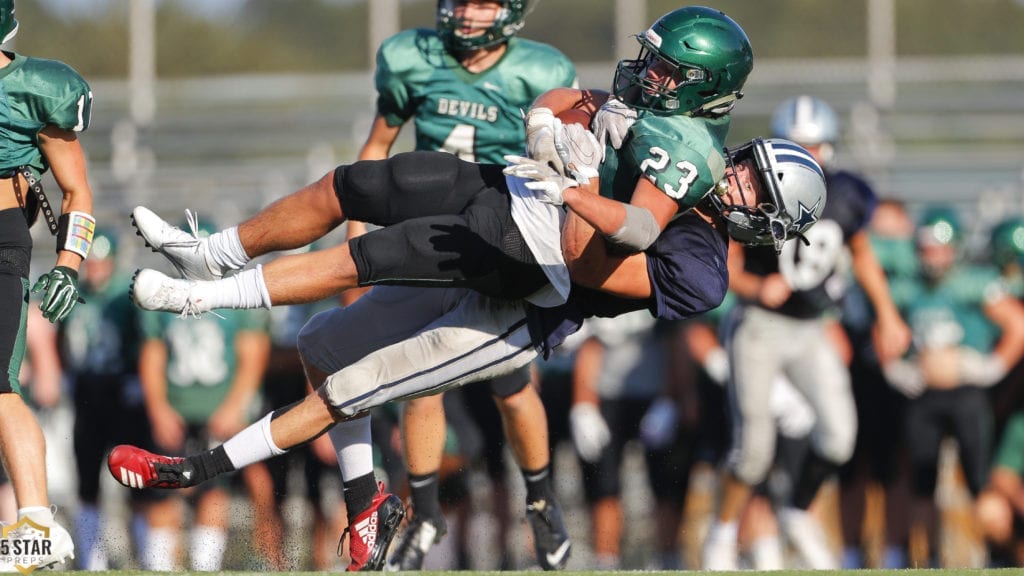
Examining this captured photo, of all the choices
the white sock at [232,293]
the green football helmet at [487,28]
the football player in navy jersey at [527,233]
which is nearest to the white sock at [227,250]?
the football player in navy jersey at [527,233]

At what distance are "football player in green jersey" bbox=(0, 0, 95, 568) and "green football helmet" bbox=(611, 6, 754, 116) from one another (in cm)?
170

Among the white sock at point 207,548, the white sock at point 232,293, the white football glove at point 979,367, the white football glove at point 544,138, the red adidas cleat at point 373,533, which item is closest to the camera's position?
the white football glove at point 544,138

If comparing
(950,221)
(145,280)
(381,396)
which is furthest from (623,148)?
(950,221)

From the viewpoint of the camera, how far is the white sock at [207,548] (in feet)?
22.9

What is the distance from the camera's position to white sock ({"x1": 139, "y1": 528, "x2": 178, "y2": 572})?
7.20 m

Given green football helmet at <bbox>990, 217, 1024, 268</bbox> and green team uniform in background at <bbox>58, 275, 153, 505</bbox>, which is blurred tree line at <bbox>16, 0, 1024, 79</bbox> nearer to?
green team uniform in background at <bbox>58, 275, 153, 505</bbox>

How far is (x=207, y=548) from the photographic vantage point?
712cm

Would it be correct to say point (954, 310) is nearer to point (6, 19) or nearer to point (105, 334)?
point (105, 334)

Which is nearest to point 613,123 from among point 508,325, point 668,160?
point 668,160

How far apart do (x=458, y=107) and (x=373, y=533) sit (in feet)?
5.49

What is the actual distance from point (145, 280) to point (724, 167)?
1704 millimetres

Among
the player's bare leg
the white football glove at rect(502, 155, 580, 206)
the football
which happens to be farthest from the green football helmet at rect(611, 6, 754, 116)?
the player's bare leg

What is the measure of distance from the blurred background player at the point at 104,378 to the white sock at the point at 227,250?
3.32m

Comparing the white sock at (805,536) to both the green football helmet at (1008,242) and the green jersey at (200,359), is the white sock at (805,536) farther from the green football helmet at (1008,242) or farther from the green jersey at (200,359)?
the green jersey at (200,359)
